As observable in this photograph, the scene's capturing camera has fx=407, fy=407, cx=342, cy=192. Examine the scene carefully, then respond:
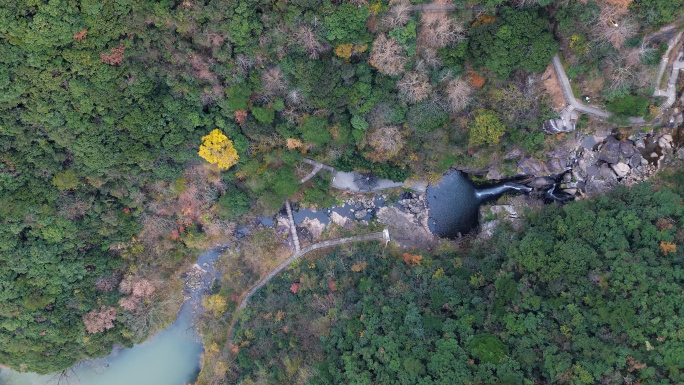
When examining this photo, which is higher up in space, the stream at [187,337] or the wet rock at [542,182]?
the wet rock at [542,182]

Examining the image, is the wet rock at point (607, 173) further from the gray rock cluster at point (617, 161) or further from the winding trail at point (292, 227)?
the winding trail at point (292, 227)

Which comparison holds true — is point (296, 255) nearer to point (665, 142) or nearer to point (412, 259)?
point (412, 259)

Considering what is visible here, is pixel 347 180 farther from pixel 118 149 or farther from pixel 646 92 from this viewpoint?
pixel 646 92

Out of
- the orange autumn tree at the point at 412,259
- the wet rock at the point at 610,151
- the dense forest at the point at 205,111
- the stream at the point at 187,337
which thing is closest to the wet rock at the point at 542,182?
the dense forest at the point at 205,111

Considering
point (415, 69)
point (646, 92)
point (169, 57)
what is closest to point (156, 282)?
point (169, 57)

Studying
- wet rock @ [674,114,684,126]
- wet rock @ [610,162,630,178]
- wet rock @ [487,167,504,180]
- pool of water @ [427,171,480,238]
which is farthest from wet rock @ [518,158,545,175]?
wet rock @ [674,114,684,126]

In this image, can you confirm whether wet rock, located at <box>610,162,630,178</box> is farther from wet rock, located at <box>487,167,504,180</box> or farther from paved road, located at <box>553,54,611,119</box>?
wet rock, located at <box>487,167,504,180</box>
